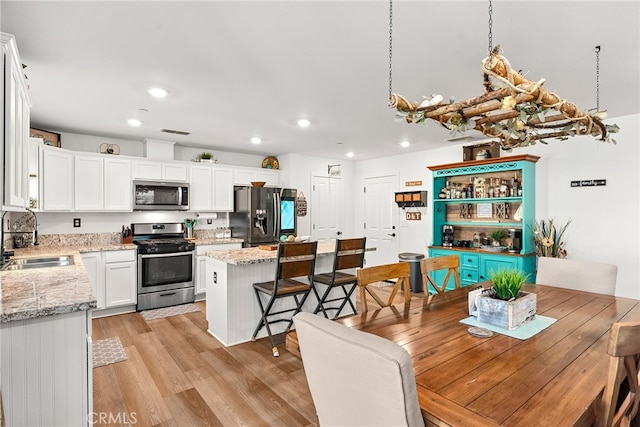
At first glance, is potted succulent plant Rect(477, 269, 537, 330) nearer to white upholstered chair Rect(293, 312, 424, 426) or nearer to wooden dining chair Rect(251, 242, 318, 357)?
white upholstered chair Rect(293, 312, 424, 426)

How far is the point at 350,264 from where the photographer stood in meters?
3.55

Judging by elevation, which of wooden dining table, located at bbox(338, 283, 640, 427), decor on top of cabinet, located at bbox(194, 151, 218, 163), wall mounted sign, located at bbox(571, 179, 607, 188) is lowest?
wooden dining table, located at bbox(338, 283, 640, 427)

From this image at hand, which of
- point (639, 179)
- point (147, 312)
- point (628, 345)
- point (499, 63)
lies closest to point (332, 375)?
point (628, 345)

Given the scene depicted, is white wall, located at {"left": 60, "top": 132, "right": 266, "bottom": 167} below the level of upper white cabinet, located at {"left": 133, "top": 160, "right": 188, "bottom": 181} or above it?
above

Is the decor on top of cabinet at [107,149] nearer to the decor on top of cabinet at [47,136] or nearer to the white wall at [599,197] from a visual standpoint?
the decor on top of cabinet at [47,136]

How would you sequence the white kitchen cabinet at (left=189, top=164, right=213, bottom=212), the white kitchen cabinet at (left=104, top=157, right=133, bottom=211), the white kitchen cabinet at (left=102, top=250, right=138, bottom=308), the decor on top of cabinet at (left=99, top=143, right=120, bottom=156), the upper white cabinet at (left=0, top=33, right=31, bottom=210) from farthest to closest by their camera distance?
the white kitchen cabinet at (left=189, top=164, right=213, bottom=212), the decor on top of cabinet at (left=99, top=143, right=120, bottom=156), the white kitchen cabinet at (left=104, top=157, right=133, bottom=211), the white kitchen cabinet at (left=102, top=250, right=138, bottom=308), the upper white cabinet at (left=0, top=33, right=31, bottom=210)

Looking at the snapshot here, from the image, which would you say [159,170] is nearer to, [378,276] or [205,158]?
[205,158]

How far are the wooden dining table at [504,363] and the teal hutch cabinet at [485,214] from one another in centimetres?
250

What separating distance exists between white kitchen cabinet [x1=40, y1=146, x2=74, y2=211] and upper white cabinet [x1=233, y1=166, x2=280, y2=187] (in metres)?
2.30

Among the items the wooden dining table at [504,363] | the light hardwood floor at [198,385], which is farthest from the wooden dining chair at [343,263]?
the wooden dining table at [504,363]

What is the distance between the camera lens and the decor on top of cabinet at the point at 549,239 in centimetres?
425

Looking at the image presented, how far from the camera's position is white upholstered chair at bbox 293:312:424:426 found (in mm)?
923

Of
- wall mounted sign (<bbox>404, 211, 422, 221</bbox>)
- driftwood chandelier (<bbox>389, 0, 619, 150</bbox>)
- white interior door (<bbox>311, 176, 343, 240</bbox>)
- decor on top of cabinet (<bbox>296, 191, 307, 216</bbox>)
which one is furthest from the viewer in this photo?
white interior door (<bbox>311, 176, 343, 240</bbox>)

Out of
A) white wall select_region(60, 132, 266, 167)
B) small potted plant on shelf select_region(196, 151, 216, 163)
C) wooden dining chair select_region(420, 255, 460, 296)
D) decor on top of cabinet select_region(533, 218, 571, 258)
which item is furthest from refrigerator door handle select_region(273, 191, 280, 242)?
decor on top of cabinet select_region(533, 218, 571, 258)
